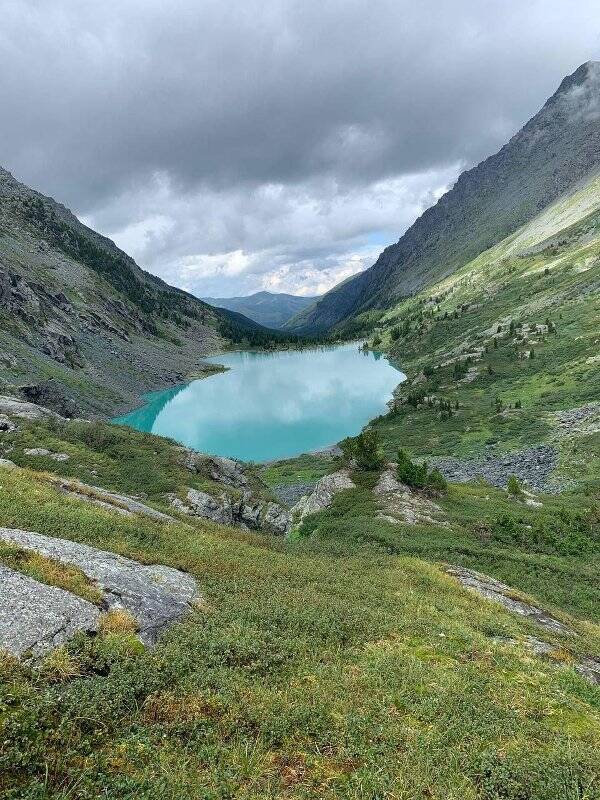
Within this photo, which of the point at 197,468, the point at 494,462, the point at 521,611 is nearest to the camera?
the point at 521,611

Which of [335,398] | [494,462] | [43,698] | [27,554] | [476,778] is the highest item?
[335,398]

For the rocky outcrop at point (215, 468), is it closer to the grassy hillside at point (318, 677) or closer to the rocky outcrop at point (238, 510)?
the rocky outcrop at point (238, 510)

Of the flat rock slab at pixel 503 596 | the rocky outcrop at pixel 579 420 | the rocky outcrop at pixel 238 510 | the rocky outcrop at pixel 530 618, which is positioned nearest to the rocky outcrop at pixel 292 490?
the rocky outcrop at pixel 238 510

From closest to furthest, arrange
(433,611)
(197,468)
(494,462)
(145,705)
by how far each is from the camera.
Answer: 1. (145,705)
2. (433,611)
3. (197,468)
4. (494,462)

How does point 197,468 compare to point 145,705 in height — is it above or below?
above

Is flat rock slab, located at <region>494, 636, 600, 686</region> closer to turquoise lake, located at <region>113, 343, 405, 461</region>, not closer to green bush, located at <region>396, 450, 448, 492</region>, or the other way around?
green bush, located at <region>396, 450, 448, 492</region>

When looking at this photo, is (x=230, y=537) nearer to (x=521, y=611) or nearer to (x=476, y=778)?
(x=521, y=611)

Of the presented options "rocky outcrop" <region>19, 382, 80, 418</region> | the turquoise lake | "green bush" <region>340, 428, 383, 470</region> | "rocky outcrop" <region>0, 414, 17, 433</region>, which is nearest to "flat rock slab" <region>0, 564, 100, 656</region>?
"green bush" <region>340, 428, 383, 470</region>

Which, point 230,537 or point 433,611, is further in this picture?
point 230,537

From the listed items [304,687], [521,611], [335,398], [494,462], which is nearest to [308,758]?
[304,687]
